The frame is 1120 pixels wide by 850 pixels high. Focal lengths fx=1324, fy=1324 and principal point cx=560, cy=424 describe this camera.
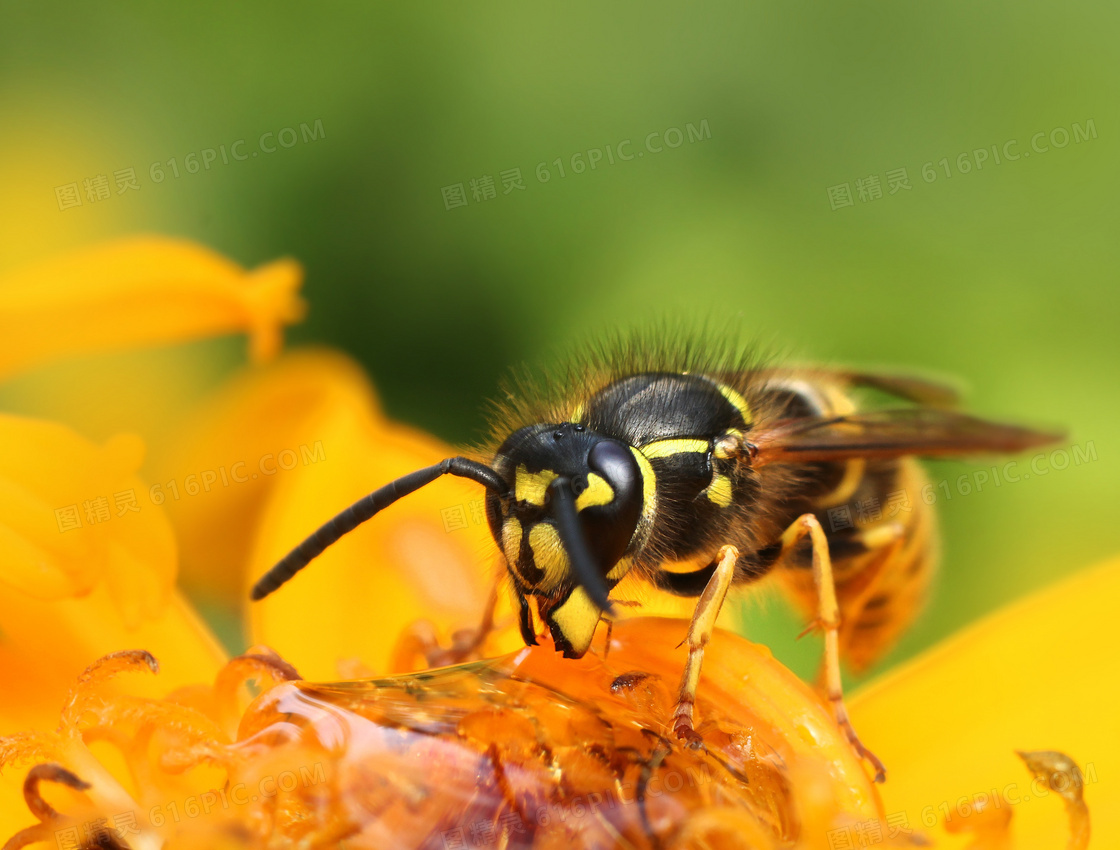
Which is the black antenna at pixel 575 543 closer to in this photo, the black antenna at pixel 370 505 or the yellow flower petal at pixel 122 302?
the black antenna at pixel 370 505

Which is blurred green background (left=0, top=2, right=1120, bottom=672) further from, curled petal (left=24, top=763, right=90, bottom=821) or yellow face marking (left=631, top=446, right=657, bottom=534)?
curled petal (left=24, top=763, right=90, bottom=821)

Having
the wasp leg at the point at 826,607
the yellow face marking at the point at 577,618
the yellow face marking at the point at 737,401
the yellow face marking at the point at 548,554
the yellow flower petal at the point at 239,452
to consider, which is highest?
the yellow flower petal at the point at 239,452

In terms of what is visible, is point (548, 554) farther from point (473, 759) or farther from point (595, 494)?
point (473, 759)

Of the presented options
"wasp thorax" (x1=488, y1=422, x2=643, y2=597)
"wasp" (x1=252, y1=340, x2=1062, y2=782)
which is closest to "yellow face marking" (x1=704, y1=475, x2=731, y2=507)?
"wasp" (x1=252, y1=340, x2=1062, y2=782)

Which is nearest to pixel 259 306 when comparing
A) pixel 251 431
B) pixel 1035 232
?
pixel 251 431

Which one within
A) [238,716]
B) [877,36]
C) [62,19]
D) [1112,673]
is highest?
[62,19]

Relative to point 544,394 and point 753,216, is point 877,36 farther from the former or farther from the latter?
point 544,394

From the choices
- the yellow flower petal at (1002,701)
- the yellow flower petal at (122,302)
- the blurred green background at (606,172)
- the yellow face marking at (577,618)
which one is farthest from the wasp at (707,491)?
the yellow flower petal at (122,302)
